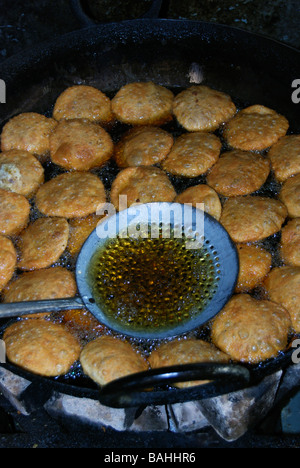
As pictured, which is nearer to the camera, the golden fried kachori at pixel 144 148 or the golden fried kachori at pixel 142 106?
the golden fried kachori at pixel 144 148

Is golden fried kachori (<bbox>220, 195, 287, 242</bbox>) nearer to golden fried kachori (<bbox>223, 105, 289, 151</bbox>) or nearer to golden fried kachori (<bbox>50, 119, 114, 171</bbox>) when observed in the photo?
golden fried kachori (<bbox>223, 105, 289, 151</bbox>)

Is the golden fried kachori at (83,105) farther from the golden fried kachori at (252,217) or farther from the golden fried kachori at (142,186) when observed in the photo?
the golden fried kachori at (252,217)

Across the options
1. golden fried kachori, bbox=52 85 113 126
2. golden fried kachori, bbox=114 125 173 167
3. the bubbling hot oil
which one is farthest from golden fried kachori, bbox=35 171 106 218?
golden fried kachori, bbox=52 85 113 126

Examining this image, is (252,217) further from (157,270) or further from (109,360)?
(109,360)

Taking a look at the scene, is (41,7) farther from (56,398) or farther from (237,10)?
(56,398)

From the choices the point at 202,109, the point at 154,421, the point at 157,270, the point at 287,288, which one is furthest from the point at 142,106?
the point at 154,421

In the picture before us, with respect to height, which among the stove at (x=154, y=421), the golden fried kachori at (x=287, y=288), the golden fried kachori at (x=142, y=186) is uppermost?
the golden fried kachori at (x=142, y=186)

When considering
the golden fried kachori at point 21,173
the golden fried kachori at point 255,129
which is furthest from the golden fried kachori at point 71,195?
the golden fried kachori at point 255,129
